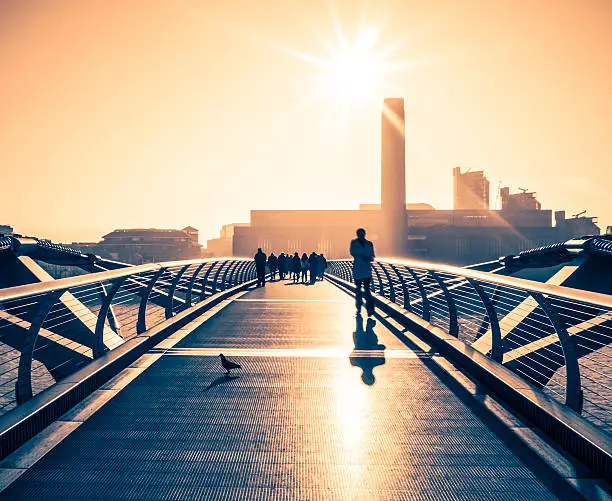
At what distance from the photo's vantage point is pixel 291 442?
12.7ft

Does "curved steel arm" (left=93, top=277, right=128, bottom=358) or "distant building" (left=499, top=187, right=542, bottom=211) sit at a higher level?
"distant building" (left=499, top=187, right=542, bottom=211)

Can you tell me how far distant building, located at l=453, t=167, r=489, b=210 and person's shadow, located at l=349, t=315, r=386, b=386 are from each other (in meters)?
185

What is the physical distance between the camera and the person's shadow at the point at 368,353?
6008 millimetres

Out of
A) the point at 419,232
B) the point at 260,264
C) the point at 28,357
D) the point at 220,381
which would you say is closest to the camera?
the point at 28,357

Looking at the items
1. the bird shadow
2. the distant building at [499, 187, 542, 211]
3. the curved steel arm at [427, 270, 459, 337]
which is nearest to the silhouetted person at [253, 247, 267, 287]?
the curved steel arm at [427, 270, 459, 337]

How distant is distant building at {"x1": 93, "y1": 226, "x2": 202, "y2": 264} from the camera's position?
132 m

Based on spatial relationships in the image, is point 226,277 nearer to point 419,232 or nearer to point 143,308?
point 143,308

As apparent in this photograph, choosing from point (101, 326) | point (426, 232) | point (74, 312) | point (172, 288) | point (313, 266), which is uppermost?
point (426, 232)

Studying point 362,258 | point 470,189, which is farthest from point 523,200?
point 362,258

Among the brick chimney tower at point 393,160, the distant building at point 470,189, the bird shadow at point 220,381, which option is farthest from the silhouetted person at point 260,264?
the distant building at point 470,189

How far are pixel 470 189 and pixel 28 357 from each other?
193 m

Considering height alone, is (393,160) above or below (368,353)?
above

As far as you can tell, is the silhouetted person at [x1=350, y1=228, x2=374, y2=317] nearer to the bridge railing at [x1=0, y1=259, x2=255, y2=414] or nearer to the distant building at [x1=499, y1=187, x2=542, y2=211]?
the bridge railing at [x1=0, y1=259, x2=255, y2=414]

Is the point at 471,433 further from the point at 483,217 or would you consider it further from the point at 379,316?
the point at 483,217
